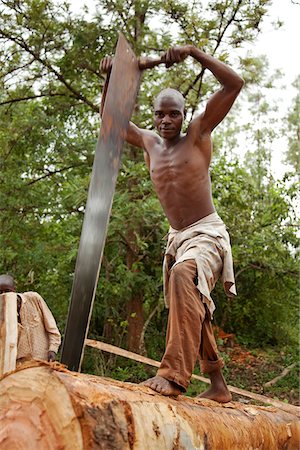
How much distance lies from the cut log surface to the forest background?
5248 millimetres

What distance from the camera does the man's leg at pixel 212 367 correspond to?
3.69 m

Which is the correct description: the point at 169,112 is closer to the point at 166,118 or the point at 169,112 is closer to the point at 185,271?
the point at 166,118

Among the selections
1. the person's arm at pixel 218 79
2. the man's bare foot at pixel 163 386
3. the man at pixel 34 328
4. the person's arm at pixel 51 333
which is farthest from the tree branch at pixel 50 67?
the man's bare foot at pixel 163 386

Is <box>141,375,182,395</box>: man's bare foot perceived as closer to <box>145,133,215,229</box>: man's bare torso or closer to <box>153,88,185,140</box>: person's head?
<box>145,133,215,229</box>: man's bare torso

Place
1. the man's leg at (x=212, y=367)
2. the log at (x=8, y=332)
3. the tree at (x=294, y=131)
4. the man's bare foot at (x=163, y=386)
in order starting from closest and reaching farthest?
the man's bare foot at (x=163, y=386) < the man's leg at (x=212, y=367) < the log at (x=8, y=332) < the tree at (x=294, y=131)

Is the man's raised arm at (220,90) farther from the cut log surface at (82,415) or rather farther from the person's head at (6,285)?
the person's head at (6,285)

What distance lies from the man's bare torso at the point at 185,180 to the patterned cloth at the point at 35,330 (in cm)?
232

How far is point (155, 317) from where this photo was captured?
430 inches

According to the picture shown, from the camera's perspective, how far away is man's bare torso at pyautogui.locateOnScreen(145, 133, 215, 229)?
371cm

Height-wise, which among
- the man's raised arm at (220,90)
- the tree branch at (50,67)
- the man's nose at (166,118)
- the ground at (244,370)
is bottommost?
the ground at (244,370)

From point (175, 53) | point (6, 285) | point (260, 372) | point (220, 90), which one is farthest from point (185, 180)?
point (260, 372)

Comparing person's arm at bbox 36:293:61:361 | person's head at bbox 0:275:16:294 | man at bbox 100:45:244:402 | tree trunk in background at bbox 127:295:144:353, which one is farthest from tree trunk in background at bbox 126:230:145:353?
man at bbox 100:45:244:402

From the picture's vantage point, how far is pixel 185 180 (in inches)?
146

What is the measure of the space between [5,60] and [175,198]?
6156 mm
